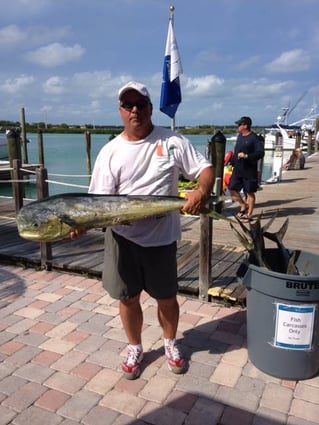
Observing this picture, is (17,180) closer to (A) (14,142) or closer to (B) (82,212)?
(A) (14,142)

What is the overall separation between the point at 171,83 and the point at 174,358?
374 centimetres

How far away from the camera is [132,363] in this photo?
9.26 feet

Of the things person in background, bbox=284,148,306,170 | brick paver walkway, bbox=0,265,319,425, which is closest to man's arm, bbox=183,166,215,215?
brick paver walkway, bbox=0,265,319,425

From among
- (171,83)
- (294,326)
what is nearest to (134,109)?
(294,326)

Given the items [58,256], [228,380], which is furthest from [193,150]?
[58,256]

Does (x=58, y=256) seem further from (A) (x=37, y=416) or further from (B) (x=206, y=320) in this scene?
(A) (x=37, y=416)

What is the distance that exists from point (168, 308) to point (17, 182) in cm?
326

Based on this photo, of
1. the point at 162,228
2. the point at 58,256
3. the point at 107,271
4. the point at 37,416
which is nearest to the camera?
the point at 37,416

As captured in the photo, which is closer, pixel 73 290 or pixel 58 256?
pixel 73 290

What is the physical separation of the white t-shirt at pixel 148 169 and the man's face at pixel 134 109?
0.11 meters

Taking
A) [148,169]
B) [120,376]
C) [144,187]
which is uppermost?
[148,169]

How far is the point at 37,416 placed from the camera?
240 centimetres

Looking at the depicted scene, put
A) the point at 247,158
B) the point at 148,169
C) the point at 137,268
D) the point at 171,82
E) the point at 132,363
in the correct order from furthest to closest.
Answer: the point at 247,158, the point at 171,82, the point at 132,363, the point at 137,268, the point at 148,169

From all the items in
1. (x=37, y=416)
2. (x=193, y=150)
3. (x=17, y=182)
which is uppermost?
(x=193, y=150)
